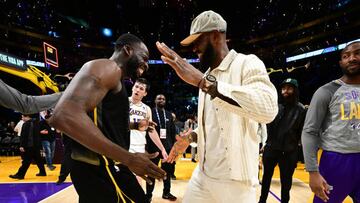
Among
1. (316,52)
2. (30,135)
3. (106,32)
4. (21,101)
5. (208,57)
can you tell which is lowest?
(30,135)

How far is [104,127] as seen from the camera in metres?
1.90

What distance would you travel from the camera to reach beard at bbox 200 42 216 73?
209cm

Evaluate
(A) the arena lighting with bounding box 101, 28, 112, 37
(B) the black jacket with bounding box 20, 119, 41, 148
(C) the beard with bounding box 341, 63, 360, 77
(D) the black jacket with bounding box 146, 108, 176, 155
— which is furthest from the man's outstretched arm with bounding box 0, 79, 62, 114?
(A) the arena lighting with bounding box 101, 28, 112, 37

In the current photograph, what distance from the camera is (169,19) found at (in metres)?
22.2

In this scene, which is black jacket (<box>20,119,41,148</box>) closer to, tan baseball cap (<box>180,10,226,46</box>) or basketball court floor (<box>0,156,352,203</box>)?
basketball court floor (<box>0,156,352,203</box>)

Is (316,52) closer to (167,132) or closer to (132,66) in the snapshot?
(167,132)

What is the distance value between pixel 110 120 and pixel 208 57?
31.7 inches

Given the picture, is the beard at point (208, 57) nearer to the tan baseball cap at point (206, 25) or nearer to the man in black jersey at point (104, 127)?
the tan baseball cap at point (206, 25)

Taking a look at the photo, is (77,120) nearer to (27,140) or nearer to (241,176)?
(241,176)

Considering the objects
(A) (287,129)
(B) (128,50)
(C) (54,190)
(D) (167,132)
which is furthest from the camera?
(D) (167,132)

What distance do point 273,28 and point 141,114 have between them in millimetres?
17409

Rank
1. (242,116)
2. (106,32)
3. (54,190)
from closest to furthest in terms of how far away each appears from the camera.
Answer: (242,116) < (54,190) < (106,32)

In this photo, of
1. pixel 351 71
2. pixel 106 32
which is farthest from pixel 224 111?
pixel 106 32

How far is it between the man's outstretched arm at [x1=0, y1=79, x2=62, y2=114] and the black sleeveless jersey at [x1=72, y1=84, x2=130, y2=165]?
827 millimetres
